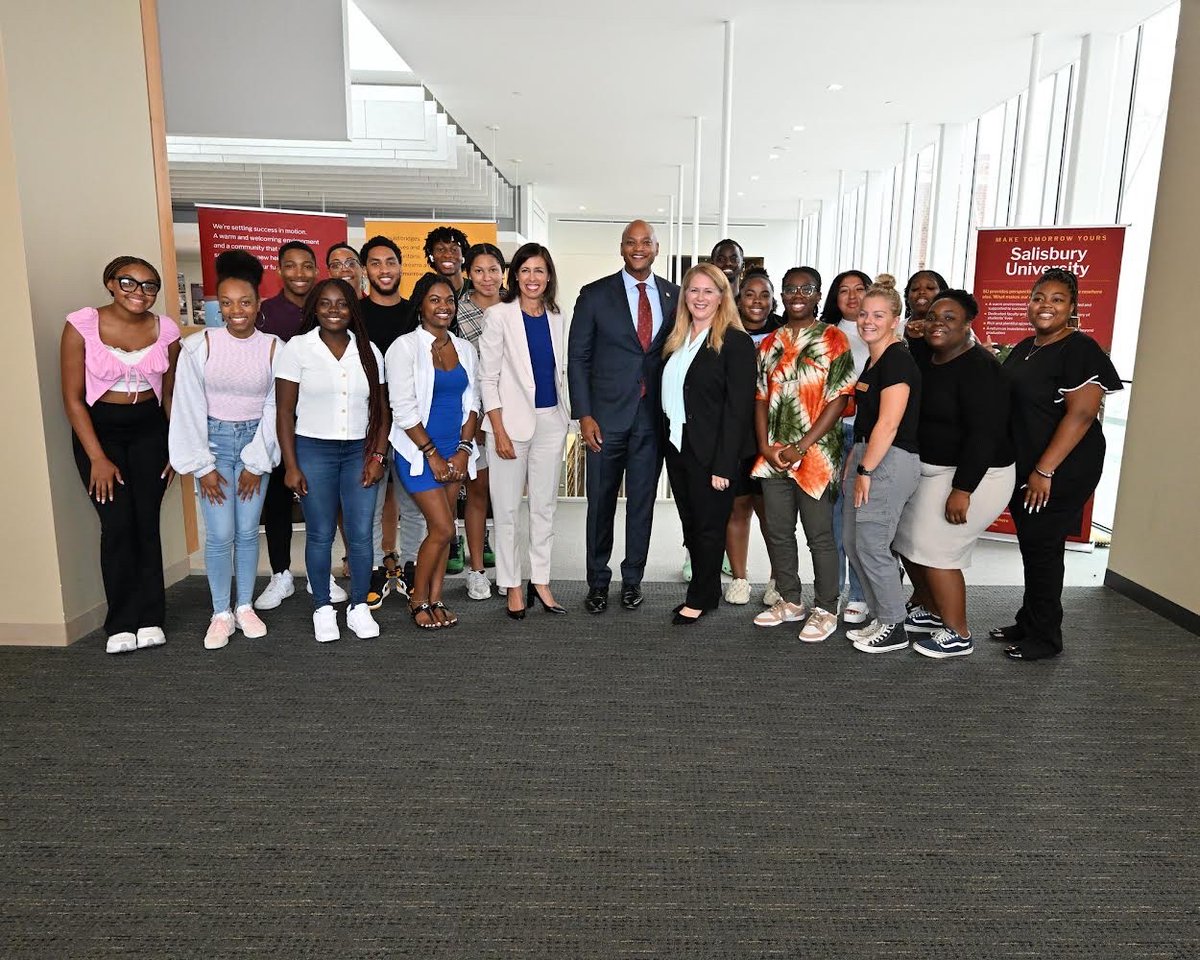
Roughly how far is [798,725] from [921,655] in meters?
0.98

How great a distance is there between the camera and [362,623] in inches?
145

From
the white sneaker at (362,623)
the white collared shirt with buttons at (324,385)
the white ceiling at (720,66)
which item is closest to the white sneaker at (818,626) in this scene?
the white sneaker at (362,623)

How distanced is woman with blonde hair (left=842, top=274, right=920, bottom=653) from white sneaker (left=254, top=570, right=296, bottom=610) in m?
2.79

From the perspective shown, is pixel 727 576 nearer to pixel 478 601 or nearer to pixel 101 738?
pixel 478 601

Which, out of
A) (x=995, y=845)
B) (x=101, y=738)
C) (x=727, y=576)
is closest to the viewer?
(x=995, y=845)

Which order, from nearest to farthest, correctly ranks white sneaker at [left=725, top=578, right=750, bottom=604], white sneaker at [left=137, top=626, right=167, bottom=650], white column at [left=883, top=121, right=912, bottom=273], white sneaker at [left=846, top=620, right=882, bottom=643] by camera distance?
white sneaker at [left=137, top=626, right=167, bottom=650]
white sneaker at [left=846, top=620, right=882, bottom=643]
white sneaker at [left=725, top=578, right=750, bottom=604]
white column at [left=883, top=121, right=912, bottom=273]

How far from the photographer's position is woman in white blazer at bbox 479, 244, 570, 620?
3717 millimetres

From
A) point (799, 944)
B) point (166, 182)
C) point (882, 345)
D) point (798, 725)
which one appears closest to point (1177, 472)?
point (882, 345)

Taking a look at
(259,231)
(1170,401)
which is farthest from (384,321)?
(1170,401)

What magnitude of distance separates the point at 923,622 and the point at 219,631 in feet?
10.7

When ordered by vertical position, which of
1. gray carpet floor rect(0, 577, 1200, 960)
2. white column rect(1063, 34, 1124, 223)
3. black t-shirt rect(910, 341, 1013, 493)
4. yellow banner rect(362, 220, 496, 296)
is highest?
white column rect(1063, 34, 1124, 223)

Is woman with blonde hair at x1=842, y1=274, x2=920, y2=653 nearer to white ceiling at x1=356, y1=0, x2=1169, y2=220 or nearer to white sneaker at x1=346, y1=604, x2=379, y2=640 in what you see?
white sneaker at x1=346, y1=604, x2=379, y2=640

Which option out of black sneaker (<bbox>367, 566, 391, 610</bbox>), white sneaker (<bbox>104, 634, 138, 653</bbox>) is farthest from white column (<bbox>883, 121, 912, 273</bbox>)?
white sneaker (<bbox>104, 634, 138, 653</bbox>)

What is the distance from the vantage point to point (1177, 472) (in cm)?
417
